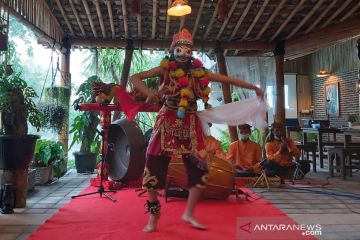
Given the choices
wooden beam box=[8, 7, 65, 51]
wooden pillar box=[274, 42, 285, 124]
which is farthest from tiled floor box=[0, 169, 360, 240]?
wooden beam box=[8, 7, 65, 51]

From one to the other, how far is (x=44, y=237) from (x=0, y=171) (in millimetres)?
1226

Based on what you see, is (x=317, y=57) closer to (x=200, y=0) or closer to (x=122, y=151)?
(x=200, y=0)

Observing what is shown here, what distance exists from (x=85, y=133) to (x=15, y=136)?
3.05 m

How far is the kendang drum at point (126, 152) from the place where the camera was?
4527mm

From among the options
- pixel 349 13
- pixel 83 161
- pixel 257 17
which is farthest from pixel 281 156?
pixel 83 161

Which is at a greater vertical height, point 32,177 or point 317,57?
point 317,57

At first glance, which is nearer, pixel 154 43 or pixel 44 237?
pixel 44 237

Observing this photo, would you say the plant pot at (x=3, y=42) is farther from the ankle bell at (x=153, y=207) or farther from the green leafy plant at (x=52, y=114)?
the ankle bell at (x=153, y=207)

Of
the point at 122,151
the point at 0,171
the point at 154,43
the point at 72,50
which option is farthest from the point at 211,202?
the point at 72,50

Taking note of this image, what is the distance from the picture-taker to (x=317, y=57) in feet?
40.7

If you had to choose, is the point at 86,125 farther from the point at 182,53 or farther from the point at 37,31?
the point at 182,53

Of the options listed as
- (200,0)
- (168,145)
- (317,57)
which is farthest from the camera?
(317,57)

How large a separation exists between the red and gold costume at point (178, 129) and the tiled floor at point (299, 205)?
3.32ft

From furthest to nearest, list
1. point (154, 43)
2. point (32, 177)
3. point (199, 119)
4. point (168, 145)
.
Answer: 1. point (154, 43)
2. point (32, 177)
3. point (199, 119)
4. point (168, 145)
